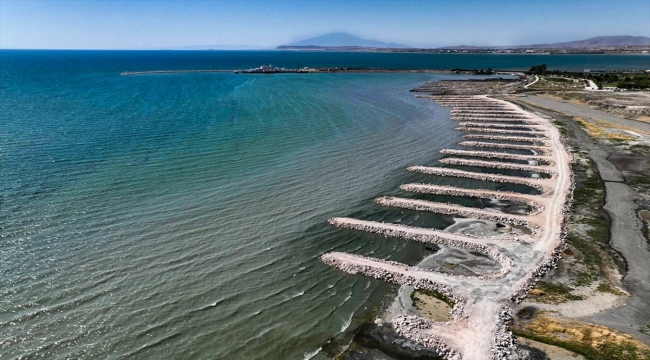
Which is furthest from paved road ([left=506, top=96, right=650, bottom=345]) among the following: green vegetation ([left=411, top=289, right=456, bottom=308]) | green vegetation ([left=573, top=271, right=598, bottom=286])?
green vegetation ([left=411, top=289, right=456, bottom=308])

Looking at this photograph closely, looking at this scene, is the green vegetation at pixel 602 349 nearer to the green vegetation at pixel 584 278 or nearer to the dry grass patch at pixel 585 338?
the dry grass patch at pixel 585 338

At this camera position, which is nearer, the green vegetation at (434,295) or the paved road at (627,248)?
the paved road at (627,248)

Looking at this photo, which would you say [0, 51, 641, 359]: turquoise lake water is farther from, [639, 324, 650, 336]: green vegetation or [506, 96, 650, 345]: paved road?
[639, 324, 650, 336]: green vegetation

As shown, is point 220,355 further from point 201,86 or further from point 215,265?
point 201,86

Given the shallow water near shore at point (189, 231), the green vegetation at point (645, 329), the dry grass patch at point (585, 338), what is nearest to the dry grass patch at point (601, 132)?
the shallow water near shore at point (189, 231)

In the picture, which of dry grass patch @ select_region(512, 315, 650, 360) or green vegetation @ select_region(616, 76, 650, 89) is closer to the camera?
dry grass patch @ select_region(512, 315, 650, 360)

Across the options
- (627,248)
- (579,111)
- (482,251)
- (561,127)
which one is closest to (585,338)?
(482,251)
